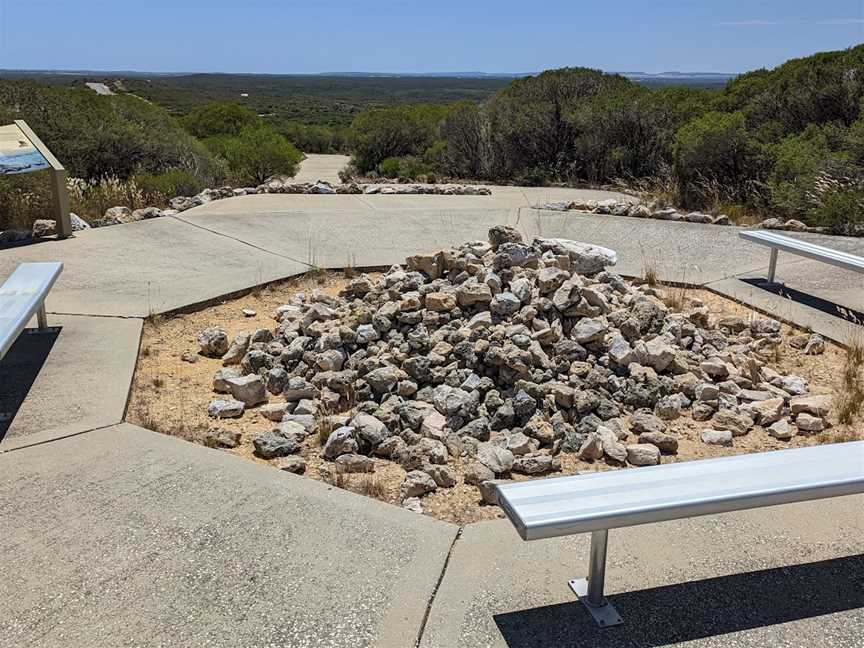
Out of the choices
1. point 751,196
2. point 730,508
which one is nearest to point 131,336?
point 730,508

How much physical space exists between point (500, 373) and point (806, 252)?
11.1 feet

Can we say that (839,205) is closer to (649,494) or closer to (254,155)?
(649,494)

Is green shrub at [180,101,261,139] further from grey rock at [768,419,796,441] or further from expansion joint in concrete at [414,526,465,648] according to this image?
expansion joint in concrete at [414,526,465,648]

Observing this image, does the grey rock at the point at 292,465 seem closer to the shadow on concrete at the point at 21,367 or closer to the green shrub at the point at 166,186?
the shadow on concrete at the point at 21,367

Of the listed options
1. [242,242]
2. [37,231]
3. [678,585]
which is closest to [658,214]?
[242,242]

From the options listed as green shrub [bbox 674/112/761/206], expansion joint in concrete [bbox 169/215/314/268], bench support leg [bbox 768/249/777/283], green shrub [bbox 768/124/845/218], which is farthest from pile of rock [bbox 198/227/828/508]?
green shrub [bbox 674/112/761/206]

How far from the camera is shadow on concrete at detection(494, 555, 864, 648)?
2.46m

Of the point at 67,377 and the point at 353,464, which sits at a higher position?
the point at 67,377

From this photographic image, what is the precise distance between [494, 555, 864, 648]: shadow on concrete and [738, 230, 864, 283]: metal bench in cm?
400

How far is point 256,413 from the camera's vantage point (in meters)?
4.64

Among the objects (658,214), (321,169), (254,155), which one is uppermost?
(254,155)

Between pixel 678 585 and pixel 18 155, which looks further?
pixel 18 155

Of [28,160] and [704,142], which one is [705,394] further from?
[704,142]

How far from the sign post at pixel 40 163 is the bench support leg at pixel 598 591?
7.18 meters
